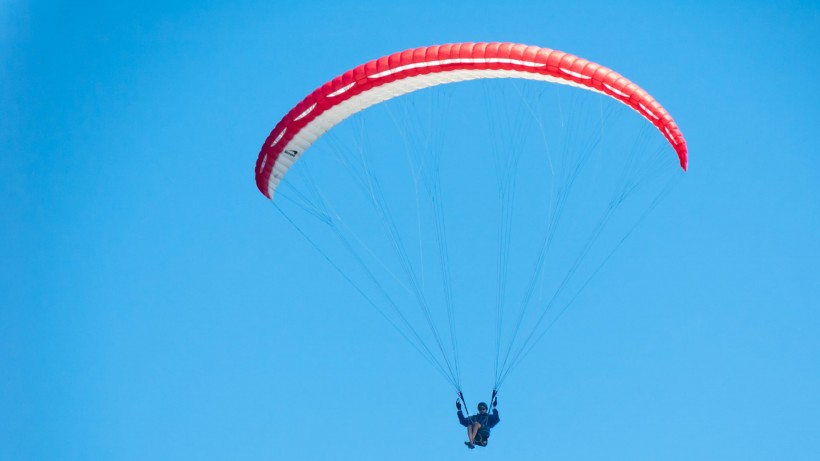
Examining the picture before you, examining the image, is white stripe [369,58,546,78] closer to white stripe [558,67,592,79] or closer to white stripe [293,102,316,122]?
white stripe [558,67,592,79]

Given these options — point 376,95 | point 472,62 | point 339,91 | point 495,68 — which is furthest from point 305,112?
point 495,68

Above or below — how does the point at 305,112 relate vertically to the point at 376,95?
below

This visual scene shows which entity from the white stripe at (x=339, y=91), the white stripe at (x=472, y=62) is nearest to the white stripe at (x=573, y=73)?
the white stripe at (x=472, y=62)

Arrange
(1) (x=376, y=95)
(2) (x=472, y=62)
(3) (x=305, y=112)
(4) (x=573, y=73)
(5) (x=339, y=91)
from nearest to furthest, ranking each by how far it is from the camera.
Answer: (4) (x=573, y=73) → (2) (x=472, y=62) → (5) (x=339, y=91) → (1) (x=376, y=95) → (3) (x=305, y=112)

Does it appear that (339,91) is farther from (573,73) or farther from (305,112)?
(573,73)

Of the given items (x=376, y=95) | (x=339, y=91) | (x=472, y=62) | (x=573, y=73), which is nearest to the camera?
(x=573, y=73)

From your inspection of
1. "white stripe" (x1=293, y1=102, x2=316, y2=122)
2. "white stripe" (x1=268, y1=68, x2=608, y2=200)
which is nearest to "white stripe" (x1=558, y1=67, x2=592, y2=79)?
"white stripe" (x1=268, y1=68, x2=608, y2=200)

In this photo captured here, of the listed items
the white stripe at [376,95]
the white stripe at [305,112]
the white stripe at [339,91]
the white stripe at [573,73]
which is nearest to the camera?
the white stripe at [573,73]

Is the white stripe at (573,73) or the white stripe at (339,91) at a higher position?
the white stripe at (573,73)

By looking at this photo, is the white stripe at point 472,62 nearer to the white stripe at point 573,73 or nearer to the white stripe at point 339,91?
the white stripe at point 573,73

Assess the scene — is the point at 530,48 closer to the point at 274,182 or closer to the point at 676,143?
the point at 676,143

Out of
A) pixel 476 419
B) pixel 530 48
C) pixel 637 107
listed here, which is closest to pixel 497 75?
pixel 530 48

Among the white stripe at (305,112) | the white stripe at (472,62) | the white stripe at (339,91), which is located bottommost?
the white stripe at (305,112)

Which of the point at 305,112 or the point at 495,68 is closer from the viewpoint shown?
the point at 495,68
